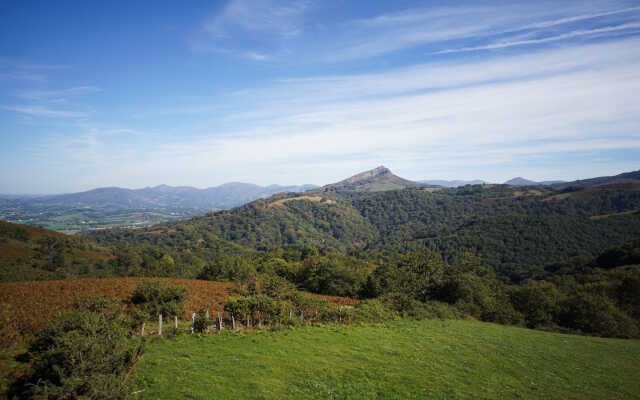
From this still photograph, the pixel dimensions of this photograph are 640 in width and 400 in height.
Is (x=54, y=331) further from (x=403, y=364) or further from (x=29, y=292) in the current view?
(x=29, y=292)

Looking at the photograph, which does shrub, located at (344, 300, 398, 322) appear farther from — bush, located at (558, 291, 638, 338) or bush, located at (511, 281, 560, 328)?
bush, located at (558, 291, 638, 338)

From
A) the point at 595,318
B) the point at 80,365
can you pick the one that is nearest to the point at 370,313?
the point at 80,365

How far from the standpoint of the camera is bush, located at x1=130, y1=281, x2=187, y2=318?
2338cm

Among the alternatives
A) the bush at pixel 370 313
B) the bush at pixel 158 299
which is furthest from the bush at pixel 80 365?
the bush at pixel 370 313

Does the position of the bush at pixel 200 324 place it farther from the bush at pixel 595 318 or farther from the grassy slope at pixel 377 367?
the bush at pixel 595 318

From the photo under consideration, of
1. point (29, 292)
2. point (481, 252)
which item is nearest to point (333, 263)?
point (29, 292)

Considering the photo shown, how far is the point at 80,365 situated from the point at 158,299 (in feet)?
53.1

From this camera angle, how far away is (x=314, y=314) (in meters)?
27.2

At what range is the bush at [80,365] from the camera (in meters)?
9.11

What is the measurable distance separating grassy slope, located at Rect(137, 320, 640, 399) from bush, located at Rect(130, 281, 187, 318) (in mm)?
5554

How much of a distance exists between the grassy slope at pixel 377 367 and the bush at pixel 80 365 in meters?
2.16

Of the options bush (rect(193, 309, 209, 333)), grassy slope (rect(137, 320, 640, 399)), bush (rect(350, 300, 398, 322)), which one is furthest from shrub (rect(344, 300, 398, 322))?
bush (rect(193, 309, 209, 333))

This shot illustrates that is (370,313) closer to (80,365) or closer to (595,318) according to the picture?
(80,365)

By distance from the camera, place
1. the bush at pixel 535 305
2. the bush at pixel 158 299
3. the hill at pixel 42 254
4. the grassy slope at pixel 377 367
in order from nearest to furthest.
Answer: the grassy slope at pixel 377 367
the bush at pixel 158 299
the bush at pixel 535 305
the hill at pixel 42 254
